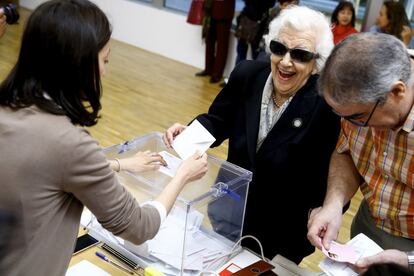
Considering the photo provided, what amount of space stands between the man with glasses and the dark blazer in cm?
10

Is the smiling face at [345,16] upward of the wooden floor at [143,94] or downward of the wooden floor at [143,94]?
upward

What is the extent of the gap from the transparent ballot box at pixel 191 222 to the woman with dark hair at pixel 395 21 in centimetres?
392

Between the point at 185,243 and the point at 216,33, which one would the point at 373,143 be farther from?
the point at 216,33

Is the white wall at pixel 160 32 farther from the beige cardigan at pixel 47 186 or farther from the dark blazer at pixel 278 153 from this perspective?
the beige cardigan at pixel 47 186

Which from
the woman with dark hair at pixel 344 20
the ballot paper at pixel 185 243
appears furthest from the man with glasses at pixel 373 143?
the woman with dark hair at pixel 344 20

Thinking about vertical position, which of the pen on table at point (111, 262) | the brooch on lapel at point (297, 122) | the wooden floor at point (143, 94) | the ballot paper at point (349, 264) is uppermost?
the brooch on lapel at point (297, 122)

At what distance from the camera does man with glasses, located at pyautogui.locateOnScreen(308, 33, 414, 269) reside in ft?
4.66

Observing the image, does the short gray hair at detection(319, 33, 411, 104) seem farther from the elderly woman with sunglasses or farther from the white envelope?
the white envelope

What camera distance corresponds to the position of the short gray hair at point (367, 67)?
4.60 ft

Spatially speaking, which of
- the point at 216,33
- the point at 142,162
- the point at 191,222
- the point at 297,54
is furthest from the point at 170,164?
the point at 216,33

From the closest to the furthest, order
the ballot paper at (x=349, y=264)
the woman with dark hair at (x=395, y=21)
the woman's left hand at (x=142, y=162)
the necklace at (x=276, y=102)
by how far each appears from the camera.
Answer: the ballot paper at (x=349, y=264)
the woman's left hand at (x=142, y=162)
the necklace at (x=276, y=102)
the woman with dark hair at (x=395, y=21)

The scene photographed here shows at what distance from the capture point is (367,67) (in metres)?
1.40

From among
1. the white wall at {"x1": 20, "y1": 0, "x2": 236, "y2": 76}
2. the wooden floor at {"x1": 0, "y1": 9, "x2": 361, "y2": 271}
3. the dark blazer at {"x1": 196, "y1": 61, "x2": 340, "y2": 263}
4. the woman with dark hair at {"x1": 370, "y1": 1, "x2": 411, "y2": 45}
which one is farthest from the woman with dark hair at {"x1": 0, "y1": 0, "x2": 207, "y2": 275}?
the white wall at {"x1": 20, "y1": 0, "x2": 236, "y2": 76}

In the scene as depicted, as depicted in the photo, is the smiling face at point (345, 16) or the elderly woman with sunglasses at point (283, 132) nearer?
the elderly woman with sunglasses at point (283, 132)
